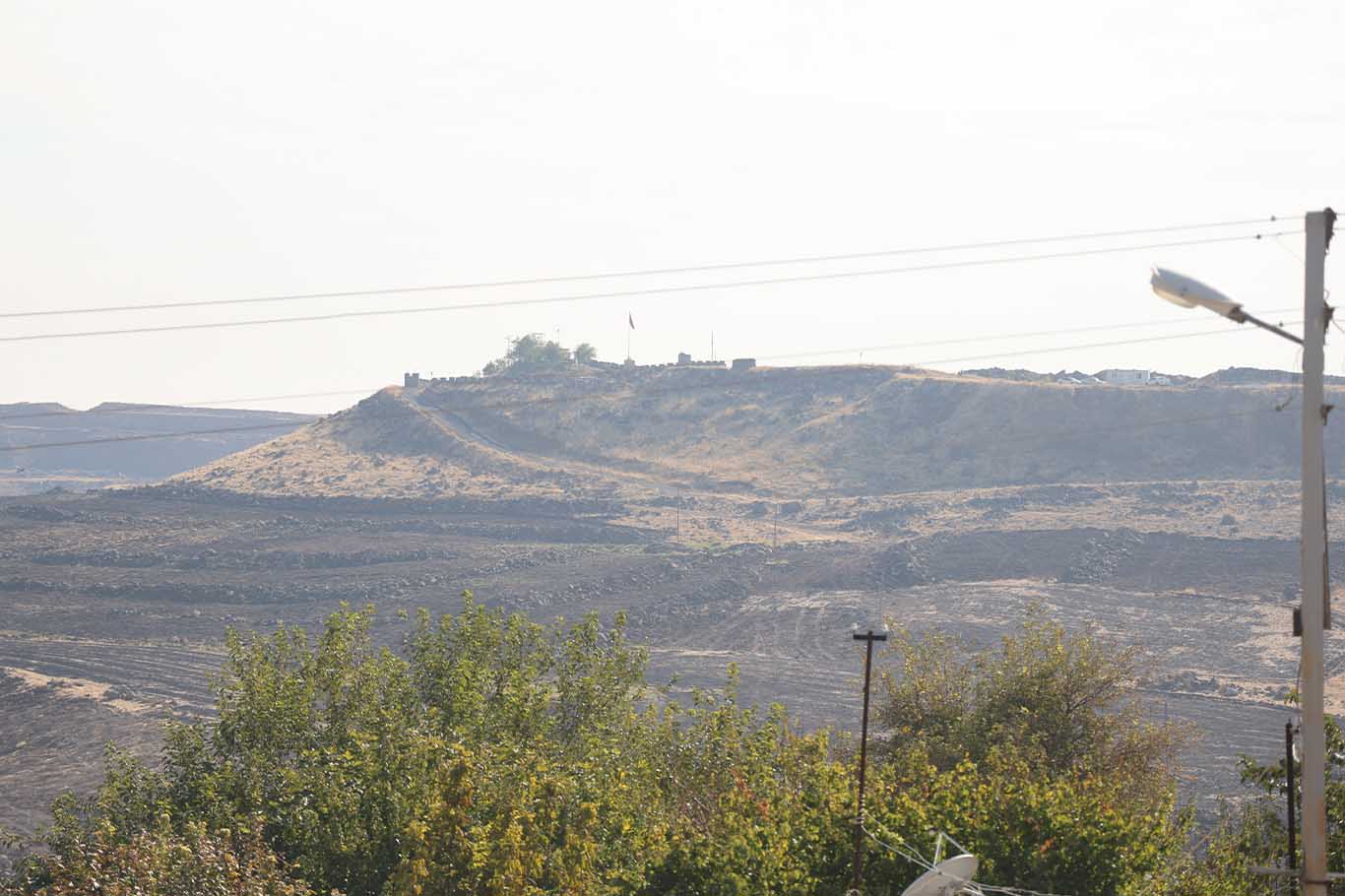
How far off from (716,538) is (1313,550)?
110 metres

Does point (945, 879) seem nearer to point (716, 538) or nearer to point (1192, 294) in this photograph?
point (1192, 294)

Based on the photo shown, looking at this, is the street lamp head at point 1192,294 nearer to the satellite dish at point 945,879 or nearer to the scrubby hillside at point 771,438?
the satellite dish at point 945,879

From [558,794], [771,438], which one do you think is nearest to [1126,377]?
[771,438]

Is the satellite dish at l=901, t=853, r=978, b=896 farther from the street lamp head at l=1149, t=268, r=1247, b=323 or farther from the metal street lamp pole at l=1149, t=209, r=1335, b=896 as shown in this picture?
the street lamp head at l=1149, t=268, r=1247, b=323

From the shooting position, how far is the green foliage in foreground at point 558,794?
19.3 m

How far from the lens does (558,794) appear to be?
926 inches

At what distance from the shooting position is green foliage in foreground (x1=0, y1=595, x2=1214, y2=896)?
1928 centimetres

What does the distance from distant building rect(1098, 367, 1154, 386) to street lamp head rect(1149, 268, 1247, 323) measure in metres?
155

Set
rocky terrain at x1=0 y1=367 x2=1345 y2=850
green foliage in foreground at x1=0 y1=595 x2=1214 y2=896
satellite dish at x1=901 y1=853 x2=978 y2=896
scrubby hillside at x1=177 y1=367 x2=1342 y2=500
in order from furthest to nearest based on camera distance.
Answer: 1. scrubby hillside at x1=177 y1=367 x2=1342 y2=500
2. rocky terrain at x1=0 y1=367 x2=1345 y2=850
3. green foliage in foreground at x1=0 y1=595 x2=1214 y2=896
4. satellite dish at x1=901 y1=853 x2=978 y2=896

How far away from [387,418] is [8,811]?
109m

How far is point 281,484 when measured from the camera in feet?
465

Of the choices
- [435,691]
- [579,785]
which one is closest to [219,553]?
[435,691]

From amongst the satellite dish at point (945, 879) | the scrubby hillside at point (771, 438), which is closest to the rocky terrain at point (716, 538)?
the scrubby hillside at point (771, 438)

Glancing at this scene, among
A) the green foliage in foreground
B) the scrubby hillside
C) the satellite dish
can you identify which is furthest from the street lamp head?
the scrubby hillside
